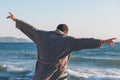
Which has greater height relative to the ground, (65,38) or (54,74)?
(65,38)

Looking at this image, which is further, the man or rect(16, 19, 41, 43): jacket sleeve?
rect(16, 19, 41, 43): jacket sleeve

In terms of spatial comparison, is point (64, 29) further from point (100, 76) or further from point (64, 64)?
point (100, 76)

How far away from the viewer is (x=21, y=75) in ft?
62.5

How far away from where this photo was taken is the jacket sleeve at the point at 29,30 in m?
5.00

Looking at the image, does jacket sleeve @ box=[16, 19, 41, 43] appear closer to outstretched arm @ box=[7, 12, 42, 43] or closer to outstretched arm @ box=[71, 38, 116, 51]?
outstretched arm @ box=[7, 12, 42, 43]

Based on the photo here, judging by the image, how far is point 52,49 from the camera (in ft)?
16.1

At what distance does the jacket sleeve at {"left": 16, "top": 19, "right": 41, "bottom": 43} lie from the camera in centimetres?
500

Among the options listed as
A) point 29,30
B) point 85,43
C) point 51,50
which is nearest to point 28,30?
point 29,30

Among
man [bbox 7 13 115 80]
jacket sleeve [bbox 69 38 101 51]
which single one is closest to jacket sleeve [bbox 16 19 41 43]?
man [bbox 7 13 115 80]

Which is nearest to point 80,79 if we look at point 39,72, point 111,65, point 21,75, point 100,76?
point 100,76

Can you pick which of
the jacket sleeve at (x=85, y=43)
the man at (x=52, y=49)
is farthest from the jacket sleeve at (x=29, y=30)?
the jacket sleeve at (x=85, y=43)

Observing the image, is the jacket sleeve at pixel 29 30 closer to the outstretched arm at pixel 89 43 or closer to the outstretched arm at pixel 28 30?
the outstretched arm at pixel 28 30

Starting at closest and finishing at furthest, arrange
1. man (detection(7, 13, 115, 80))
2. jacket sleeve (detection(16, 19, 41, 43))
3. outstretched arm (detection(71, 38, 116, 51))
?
1. outstretched arm (detection(71, 38, 116, 51))
2. man (detection(7, 13, 115, 80))
3. jacket sleeve (detection(16, 19, 41, 43))

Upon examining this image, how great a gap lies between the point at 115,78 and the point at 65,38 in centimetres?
1363
